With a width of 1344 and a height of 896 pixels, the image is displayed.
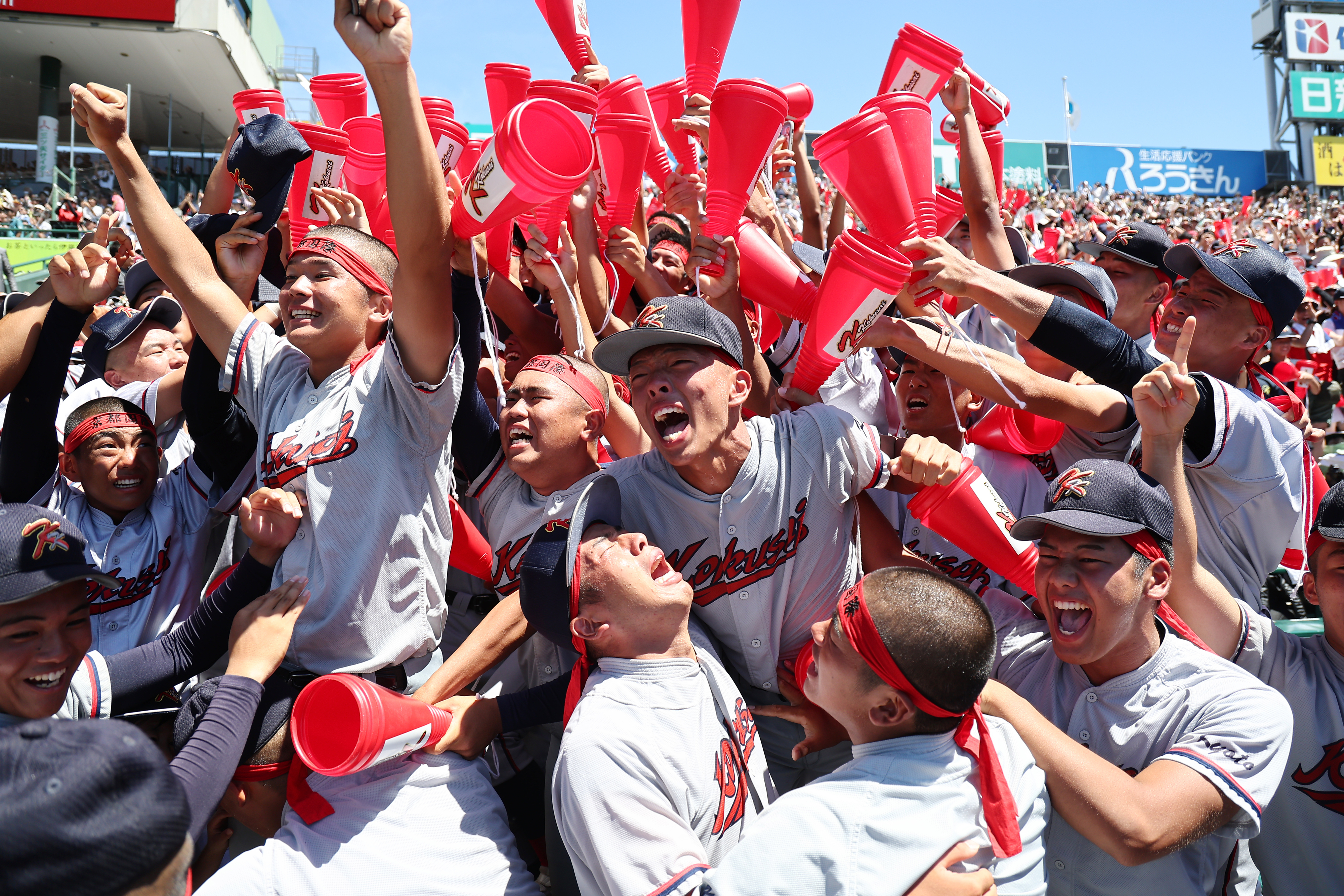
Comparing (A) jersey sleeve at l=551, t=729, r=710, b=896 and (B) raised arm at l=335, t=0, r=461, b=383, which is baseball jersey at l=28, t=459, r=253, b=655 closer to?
(B) raised arm at l=335, t=0, r=461, b=383

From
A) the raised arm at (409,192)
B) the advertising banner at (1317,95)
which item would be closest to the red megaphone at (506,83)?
the raised arm at (409,192)

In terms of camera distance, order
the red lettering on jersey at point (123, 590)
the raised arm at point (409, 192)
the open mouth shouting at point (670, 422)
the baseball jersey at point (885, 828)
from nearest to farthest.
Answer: the baseball jersey at point (885, 828), the raised arm at point (409, 192), the open mouth shouting at point (670, 422), the red lettering on jersey at point (123, 590)

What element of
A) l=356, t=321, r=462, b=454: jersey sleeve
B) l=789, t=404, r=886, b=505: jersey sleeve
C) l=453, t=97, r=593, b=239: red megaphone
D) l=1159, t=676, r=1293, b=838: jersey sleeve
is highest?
l=453, t=97, r=593, b=239: red megaphone

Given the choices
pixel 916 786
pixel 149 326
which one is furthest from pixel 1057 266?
pixel 149 326

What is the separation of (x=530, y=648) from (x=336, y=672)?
0.81m

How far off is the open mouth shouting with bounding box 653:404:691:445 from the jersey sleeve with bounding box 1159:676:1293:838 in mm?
1563

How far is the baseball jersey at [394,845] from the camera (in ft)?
8.07

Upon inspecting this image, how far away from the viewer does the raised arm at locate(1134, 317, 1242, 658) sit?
265 cm

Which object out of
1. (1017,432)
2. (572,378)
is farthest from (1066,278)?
(572,378)

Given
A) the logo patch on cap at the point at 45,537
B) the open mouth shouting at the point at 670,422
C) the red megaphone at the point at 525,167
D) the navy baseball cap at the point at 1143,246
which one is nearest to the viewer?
the logo patch on cap at the point at 45,537

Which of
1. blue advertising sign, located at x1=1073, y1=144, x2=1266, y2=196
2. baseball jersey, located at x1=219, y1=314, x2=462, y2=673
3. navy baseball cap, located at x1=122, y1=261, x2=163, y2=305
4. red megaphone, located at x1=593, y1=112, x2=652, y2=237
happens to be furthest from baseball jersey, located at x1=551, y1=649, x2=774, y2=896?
blue advertising sign, located at x1=1073, y1=144, x2=1266, y2=196

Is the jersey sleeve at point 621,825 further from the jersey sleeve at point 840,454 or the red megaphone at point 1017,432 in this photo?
the red megaphone at point 1017,432

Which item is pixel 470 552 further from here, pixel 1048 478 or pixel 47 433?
pixel 1048 478

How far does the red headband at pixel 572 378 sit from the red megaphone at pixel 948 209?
1530mm
